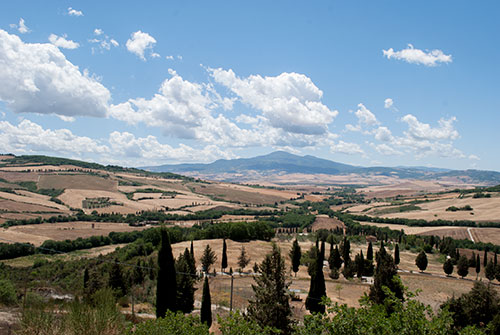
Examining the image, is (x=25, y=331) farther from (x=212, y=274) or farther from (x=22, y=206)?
(x=22, y=206)

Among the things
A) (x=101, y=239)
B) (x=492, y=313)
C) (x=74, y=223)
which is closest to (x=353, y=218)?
(x=101, y=239)

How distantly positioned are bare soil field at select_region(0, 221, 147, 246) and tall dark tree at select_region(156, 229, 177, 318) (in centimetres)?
8138

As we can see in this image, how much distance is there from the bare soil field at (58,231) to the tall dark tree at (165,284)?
8138 centimetres

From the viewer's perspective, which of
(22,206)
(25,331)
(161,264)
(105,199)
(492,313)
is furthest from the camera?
(105,199)

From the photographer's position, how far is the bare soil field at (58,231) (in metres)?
95.9

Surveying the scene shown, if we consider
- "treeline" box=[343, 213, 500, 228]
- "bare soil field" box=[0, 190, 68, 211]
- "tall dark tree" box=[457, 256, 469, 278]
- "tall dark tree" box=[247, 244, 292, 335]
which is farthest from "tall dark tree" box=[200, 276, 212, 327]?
"bare soil field" box=[0, 190, 68, 211]

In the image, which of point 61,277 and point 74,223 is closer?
point 61,277

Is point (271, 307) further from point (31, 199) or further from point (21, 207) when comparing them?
point (31, 199)

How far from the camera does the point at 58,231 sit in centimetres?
10844

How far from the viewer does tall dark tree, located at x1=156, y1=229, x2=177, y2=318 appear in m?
→ 28.1

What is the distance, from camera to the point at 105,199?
172875mm

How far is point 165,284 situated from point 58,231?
9798cm

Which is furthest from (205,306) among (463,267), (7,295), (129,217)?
(129,217)

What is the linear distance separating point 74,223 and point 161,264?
11427 centimetres
